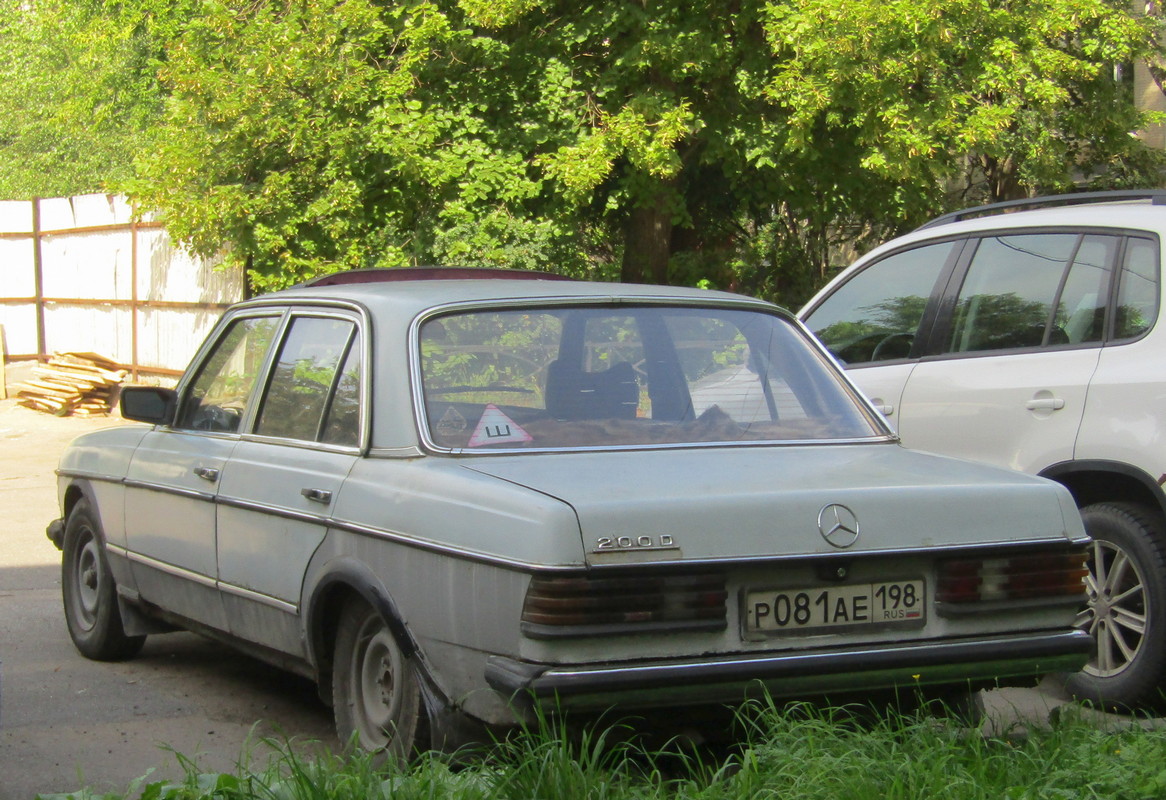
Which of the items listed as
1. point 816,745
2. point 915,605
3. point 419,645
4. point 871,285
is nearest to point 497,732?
point 419,645

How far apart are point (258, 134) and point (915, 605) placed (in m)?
11.8

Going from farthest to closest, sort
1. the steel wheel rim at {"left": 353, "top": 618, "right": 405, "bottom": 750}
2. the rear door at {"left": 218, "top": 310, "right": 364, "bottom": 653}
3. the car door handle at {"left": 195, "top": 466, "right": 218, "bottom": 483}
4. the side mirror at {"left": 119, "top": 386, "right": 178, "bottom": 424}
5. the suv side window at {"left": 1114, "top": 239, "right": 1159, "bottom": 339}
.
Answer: the side mirror at {"left": 119, "top": 386, "right": 178, "bottom": 424}, the suv side window at {"left": 1114, "top": 239, "right": 1159, "bottom": 339}, the car door handle at {"left": 195, "top": 466, "right": 218, "bottom": 483}, the rear door at {"left": 218, "top": 310, "right": 364, "bottom": 653}, the steel wheel rim at {"left": 353, "top": 618, "right": 405, "bottom": 750}

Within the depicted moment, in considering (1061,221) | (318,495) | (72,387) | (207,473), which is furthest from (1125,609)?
(72,387)

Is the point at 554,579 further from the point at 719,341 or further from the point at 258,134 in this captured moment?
the point at 258,134

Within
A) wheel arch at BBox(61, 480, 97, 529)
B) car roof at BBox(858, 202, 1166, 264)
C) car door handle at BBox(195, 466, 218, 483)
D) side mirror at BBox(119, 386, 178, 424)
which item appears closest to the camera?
car door handle at BBox(195, 466, 218, 483)

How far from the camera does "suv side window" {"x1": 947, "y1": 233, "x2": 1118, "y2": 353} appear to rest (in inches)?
225

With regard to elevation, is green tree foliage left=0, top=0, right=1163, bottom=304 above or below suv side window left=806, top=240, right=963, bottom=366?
above

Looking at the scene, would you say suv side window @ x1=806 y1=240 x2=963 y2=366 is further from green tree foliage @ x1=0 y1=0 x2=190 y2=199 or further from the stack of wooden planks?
the stack of wooden planks

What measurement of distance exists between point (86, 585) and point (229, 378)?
61.0 inches

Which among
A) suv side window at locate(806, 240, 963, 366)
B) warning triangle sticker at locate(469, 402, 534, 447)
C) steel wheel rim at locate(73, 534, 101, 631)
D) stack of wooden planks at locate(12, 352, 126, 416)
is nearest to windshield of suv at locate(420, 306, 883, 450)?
warning triangle sticker at locate(469, 402, 534, 447)

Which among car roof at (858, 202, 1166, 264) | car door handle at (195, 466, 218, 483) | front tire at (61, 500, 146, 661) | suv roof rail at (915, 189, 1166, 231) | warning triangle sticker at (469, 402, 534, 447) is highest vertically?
suv roof rail at (915, 189, 1166, 231)

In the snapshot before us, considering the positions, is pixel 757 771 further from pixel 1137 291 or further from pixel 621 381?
pixel 1137 291

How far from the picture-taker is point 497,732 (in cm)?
375

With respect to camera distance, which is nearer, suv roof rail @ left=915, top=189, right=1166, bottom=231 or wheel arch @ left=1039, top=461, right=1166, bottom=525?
wheel arch @ left=1039, top=461, right=1166, bottom=525
